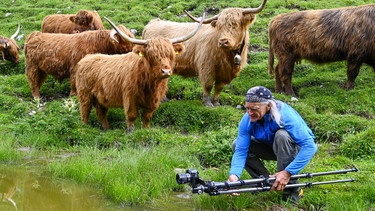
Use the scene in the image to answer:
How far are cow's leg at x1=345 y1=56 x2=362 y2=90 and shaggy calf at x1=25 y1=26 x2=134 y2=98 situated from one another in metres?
4.08

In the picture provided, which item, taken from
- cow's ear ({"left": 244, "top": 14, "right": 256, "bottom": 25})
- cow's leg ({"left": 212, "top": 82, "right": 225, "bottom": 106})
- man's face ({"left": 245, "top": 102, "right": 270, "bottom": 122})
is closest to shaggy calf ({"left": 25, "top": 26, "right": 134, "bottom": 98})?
cow's leg ({"left": 212, "top": 82, "right": 225, "bottom": 106})

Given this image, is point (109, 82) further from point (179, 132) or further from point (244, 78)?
point (244, 78)

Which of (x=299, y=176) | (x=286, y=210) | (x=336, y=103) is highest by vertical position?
(x=299, y=176)

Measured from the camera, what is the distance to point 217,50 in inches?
334

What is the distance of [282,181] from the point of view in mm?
4547

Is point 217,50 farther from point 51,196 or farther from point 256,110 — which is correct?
point 51,196

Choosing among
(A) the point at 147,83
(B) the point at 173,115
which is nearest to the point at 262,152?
(A) the point at 147,83

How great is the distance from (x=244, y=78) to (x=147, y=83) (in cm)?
338

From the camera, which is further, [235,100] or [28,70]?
[28,70]

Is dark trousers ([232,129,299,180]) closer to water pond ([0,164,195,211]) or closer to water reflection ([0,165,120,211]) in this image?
water pond ([0,164,195,211])

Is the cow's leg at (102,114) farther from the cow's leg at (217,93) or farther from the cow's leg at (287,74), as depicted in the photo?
the cow's leg at (287,74)

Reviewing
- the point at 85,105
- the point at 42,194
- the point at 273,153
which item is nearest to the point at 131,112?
the point at 85,105

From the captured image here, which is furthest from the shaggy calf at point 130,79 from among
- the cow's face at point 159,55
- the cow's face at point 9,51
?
the cow's face at point 9,51

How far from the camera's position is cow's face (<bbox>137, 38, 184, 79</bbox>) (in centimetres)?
680
